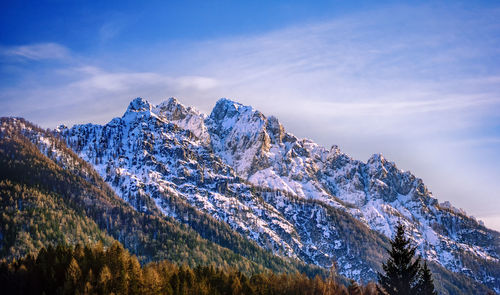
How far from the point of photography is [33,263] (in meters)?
110

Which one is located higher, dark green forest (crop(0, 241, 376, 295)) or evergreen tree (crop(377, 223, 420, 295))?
evergreen tree (crop(377, 223, 420, 295))

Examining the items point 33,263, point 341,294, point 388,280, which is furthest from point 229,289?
point 388,280

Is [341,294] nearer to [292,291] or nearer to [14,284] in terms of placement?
[292,291]

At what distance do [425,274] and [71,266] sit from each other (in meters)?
64.0

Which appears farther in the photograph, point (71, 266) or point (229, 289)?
point (229, 289)

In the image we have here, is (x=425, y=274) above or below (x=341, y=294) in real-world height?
above

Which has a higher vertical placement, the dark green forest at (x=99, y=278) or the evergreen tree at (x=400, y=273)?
the evergreen tree at (x=400, y=273)

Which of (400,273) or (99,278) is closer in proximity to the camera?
(400,273)

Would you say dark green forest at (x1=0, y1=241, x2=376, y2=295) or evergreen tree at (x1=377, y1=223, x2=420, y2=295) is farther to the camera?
dark green forest at (x1=0, y1=241, x2=376, y2=295)

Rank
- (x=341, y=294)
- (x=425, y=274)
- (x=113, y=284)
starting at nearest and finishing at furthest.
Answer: (x=425, y=274) < (x=113, y=284) < (x=341, y=294)

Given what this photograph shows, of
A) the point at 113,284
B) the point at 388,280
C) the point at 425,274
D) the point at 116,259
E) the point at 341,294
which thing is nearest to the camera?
the point at 388,280

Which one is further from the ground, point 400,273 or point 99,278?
point 400,273

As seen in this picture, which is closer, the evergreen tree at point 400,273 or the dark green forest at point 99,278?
the evergreen tree at point 400,273

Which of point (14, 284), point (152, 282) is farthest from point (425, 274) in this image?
point (14, 284)
